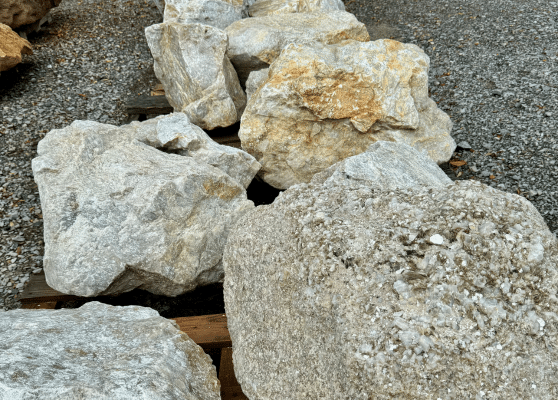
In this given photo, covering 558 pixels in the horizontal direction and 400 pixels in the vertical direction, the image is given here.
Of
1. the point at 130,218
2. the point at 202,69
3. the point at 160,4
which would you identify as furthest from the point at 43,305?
the point at 160,4

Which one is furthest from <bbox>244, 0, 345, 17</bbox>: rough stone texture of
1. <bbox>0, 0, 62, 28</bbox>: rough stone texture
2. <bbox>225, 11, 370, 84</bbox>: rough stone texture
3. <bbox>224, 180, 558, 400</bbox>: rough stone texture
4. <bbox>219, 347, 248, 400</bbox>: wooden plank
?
<bbox>224, 180, 558, 400</bbox>: rough stone texture

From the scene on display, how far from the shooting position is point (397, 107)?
3.45 m

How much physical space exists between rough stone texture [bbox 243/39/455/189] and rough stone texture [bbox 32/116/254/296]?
2.30 ft

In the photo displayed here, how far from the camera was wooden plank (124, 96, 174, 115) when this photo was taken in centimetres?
461

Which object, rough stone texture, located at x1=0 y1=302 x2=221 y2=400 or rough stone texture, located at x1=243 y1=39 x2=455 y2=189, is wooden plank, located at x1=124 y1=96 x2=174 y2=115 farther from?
rough stone texture, located at x1=0 y1=302 x2=221 y2=400

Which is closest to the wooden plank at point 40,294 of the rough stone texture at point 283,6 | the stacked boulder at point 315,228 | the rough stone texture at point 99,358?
the stacked boulder at point 315,228

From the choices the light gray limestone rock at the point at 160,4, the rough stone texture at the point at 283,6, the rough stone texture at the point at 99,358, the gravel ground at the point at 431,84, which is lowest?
the gravel ground at the point at 431,84

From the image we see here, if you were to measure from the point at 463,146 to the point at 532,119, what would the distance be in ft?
2.17

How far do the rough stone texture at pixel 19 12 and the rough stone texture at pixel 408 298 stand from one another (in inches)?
204

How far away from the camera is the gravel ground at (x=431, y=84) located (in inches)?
142

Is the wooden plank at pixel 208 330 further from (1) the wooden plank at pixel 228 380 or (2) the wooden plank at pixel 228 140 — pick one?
(2) the wooden plank at pixel 228 140

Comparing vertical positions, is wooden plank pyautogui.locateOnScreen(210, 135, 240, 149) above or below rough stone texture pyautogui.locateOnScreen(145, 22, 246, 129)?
below

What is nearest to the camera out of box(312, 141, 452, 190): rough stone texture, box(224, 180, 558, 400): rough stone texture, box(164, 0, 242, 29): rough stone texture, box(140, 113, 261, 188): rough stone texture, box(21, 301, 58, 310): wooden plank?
box(224, 180, 558, 400): rough stone texture

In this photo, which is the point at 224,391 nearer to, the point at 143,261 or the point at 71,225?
the point at 143,261
